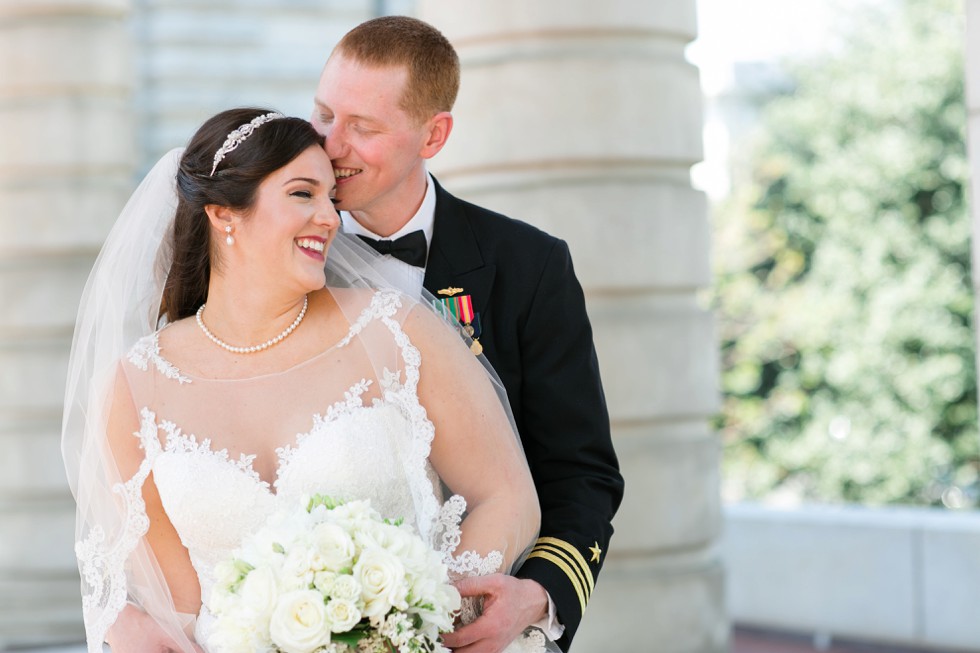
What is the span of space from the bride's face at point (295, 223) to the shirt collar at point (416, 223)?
1.12ft

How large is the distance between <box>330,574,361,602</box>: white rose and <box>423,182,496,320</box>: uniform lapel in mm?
954

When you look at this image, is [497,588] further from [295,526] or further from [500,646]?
[295,526]

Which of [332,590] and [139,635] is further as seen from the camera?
[139,635]

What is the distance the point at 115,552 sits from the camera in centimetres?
290

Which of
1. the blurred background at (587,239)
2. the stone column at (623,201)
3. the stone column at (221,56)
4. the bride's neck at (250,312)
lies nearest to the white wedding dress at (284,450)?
the bride's neck at (250,312)

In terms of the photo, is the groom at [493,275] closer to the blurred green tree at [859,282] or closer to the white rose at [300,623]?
the white rose at [300,623]

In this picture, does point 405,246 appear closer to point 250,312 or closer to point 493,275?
point 493,275

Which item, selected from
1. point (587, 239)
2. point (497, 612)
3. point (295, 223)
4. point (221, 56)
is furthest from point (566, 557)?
point (221, 56)

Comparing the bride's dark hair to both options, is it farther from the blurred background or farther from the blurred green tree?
the blurred green tree

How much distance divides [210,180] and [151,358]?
432 mm

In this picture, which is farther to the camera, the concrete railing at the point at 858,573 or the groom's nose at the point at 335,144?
the concrete railing at the point at 858,573

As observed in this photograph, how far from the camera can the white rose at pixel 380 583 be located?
2.32 meters

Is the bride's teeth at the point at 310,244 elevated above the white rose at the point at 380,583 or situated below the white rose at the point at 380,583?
above

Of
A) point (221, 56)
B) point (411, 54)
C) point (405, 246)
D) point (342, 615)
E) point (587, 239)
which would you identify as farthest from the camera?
point (221, 56)
